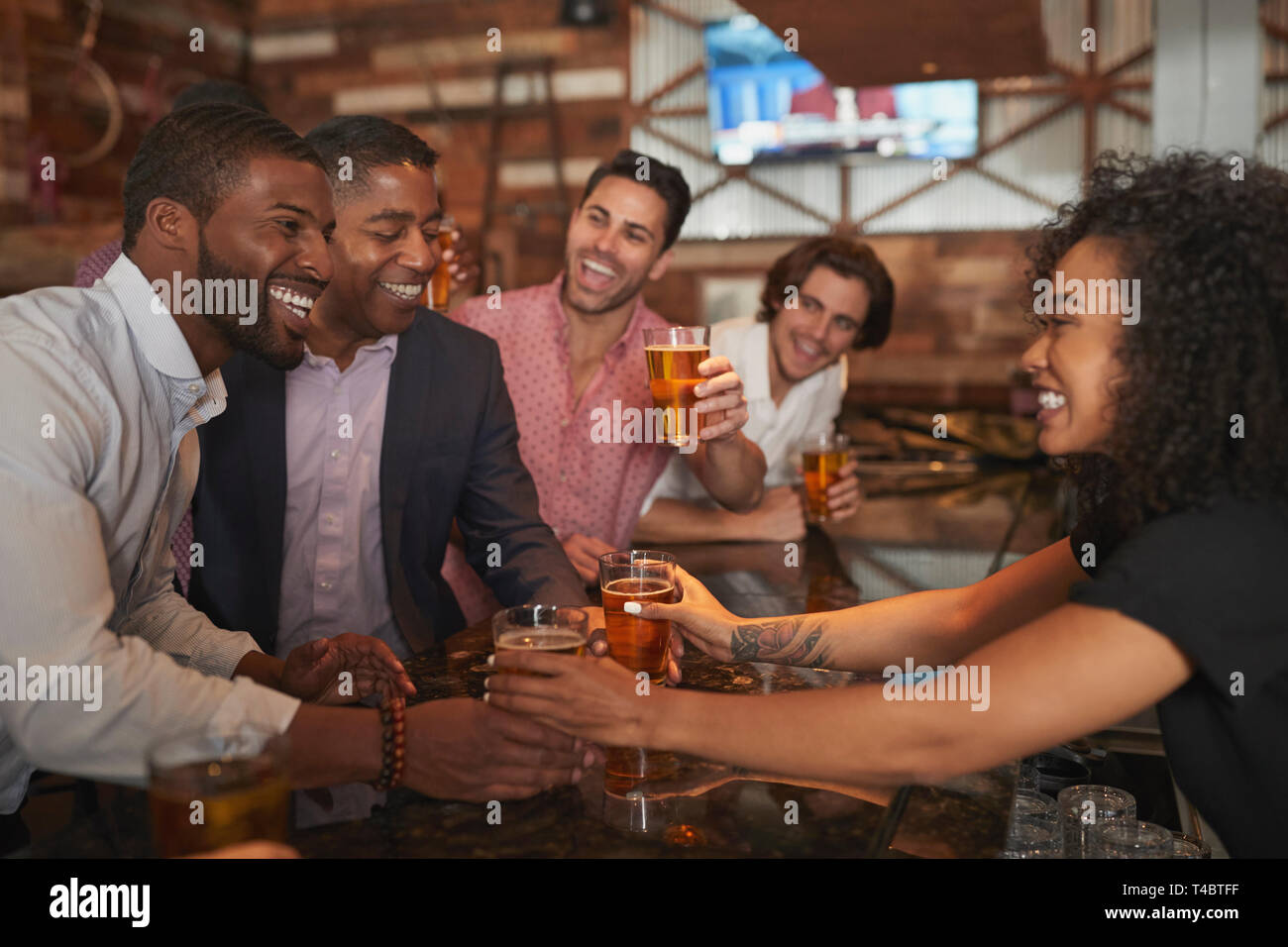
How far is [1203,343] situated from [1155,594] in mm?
314

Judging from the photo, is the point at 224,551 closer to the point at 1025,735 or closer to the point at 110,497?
the point at 110,497

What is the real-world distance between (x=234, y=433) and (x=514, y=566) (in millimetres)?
618

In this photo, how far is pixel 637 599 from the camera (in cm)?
149

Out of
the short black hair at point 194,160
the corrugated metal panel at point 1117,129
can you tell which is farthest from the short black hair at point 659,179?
the corrugated metal panel at point 1117,129

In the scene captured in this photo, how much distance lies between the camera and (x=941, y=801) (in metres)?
1.24

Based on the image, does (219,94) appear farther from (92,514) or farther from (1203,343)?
(1203,343)

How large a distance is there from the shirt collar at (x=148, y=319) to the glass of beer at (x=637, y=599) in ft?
2.21

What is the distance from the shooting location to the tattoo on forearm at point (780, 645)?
1690 millimetres

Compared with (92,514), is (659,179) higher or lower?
higher

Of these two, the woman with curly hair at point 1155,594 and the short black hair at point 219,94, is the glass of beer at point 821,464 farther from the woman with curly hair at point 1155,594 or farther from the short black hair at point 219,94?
the short black hair at point 219,94

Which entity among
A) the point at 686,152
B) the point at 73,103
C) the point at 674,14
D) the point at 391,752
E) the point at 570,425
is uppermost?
the point at 674,14

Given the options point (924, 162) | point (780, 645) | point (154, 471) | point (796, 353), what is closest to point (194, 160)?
point (154, 471)

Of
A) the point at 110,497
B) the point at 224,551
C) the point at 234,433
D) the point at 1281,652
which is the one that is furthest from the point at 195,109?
the point at 1281,652

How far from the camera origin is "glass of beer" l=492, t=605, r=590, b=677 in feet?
4.39
